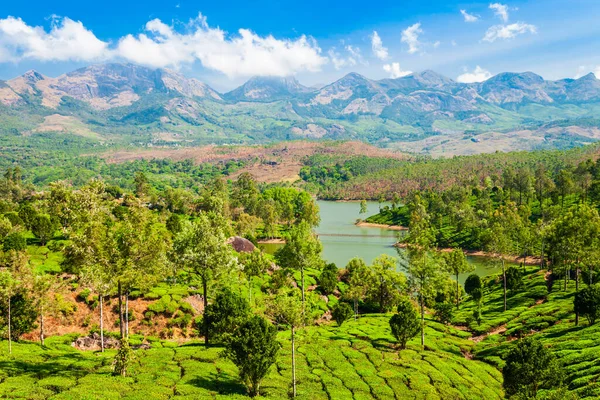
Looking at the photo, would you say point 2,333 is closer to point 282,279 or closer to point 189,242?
point 189,242

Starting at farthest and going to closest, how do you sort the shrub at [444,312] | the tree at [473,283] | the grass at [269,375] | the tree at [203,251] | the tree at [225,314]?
1. the tree at [473,283]
2. the shrub at [444,312]
3. the tree at [203,251]
4. the tree at [225,314]
5. the grass at [269,375]

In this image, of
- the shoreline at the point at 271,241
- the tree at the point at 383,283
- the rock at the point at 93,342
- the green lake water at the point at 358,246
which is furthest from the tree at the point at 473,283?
the shoreline at the point at 271,241

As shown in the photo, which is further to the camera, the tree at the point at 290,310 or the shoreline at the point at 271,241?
the shoreline at the point at 271,241

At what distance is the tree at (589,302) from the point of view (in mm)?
49531

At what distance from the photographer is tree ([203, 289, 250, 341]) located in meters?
42.7

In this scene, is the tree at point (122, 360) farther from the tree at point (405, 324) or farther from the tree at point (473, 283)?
the tree at point (473, 283)

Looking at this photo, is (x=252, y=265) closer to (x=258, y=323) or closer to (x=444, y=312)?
(x=444, y=312)

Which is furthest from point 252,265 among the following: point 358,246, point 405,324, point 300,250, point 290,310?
point 358,246

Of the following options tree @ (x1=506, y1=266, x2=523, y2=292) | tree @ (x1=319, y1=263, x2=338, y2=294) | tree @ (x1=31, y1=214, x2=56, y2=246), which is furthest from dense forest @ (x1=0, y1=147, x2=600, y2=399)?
tree @ (x1=319, y1=263, x2=338, y2=294)

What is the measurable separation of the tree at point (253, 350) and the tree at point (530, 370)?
2069 cm

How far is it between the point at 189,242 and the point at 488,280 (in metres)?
81.8

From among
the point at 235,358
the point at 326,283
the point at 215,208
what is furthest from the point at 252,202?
the point at 235,358

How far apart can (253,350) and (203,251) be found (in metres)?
16.3

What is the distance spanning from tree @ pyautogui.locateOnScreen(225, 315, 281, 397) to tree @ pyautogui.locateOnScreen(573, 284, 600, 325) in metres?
42.7
